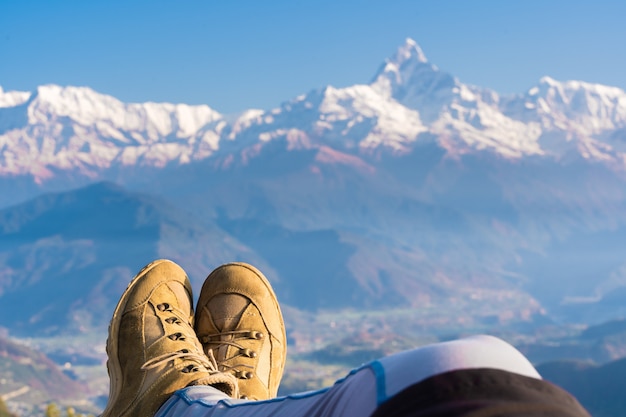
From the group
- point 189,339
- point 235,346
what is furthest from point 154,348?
point 235,346

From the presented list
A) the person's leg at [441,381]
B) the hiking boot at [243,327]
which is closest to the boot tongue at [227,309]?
the hiking boot at [243,327]

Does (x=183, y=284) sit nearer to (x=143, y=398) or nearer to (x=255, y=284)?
(x=255, y=284)

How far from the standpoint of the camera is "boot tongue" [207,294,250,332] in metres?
5.22

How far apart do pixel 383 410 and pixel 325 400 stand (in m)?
0.35

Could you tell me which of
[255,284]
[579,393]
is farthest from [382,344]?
[255,284]

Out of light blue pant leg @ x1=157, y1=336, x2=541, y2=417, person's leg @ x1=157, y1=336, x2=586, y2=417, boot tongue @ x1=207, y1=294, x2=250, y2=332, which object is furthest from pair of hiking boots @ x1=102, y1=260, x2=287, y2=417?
person's leg @ x1=157, y1=336, x2=586, y2=417

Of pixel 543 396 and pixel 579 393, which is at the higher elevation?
pixel 543 396

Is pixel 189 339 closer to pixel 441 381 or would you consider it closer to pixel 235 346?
pixel 235 346

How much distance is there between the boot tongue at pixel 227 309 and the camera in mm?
5223

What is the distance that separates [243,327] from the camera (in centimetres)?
524

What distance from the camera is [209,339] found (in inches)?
203

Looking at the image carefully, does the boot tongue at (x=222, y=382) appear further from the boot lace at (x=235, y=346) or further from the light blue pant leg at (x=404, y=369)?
the light blue pant leg at (x=404, y=369)

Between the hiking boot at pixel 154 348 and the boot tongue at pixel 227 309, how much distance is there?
0.17 m

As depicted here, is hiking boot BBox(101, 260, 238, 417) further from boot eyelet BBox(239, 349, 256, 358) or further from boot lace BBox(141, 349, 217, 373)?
boot eyelet BBox(239, 349, 256, 358)
